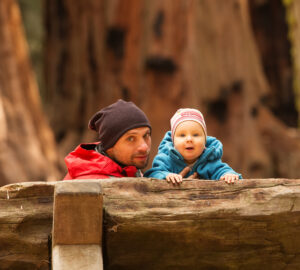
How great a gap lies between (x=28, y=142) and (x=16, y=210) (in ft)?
10.8

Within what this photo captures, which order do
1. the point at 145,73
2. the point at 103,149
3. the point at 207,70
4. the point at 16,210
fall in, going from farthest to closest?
1. the point at 207,70
2. the point at 145,73
3. the point at 103,149
4. the point at 16,210

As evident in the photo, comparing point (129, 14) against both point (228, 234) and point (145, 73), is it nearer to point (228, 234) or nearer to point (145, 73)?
point (145, 73)

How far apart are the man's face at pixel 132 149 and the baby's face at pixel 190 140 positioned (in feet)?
0.46

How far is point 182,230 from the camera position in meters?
1.91

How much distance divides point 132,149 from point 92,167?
0.19 metres

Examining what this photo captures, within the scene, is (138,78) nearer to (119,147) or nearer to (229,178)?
(119,147)

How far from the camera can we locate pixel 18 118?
16.7ft

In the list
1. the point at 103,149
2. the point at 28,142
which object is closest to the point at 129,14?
the point at 28,142

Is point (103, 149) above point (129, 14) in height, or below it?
below

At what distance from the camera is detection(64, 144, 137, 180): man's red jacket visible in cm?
211

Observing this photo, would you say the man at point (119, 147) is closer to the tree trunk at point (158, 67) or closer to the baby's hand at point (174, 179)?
the baby's hand at point (174, 179)

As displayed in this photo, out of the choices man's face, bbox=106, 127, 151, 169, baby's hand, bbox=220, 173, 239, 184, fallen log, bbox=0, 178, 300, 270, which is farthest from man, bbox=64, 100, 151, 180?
baby's hand, bbox=220, 173, 239, 184

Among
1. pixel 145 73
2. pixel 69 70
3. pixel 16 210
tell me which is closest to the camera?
pixel 16 210

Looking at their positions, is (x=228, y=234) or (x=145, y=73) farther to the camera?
(x=145, y=73)
